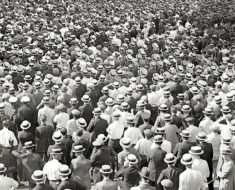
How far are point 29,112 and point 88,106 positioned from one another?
166 cm

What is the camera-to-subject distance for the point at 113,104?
14938mm

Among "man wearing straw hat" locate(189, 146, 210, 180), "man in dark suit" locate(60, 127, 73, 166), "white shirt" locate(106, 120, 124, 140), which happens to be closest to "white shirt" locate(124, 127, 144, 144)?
A: "white shirt" locate(106, 120, 124, 140)

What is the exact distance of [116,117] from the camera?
43.7ft

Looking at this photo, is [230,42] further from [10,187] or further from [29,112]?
[10,187]

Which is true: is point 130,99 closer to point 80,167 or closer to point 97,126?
point 97,126

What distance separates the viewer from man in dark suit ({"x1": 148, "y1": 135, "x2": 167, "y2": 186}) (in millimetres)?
11398

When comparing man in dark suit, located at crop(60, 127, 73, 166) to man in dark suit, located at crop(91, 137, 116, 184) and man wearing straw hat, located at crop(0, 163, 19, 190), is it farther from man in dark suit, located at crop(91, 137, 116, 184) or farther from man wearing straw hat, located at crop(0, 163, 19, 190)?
man wearing straw hat, located at crop(0, 163, 19, 190)

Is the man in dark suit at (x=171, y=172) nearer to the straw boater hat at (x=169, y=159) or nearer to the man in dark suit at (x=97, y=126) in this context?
the straw boater hat at (x=169, y=159)

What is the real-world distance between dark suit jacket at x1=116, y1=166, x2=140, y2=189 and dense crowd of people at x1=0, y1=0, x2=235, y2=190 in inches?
0.8

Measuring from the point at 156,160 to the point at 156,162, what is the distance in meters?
0.06

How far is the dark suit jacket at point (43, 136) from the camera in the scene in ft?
43.7

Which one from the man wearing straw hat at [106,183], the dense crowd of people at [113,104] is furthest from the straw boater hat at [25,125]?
the man wearing straw hat at [106,183]

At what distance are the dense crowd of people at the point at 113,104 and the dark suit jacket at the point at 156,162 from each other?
2 cm

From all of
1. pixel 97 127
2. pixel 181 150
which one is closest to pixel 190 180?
pixel 181 150
